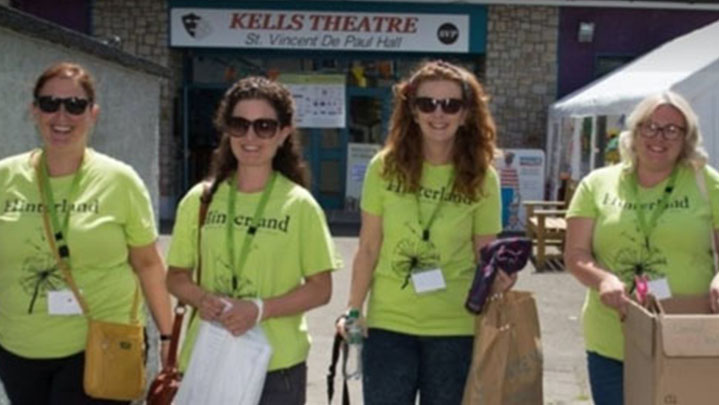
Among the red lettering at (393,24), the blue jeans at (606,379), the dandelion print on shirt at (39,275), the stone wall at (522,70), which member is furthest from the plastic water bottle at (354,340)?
the red lettering at (393,24)

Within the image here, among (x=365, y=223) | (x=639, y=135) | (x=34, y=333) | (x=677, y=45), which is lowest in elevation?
(x=34, y=333)

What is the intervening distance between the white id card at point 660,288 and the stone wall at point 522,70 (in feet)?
46.0

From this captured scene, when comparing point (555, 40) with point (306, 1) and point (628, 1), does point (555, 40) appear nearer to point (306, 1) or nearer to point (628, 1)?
point (628, 1)

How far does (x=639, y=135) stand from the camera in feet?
11.7

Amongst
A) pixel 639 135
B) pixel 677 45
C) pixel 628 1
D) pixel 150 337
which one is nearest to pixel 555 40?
pixel 628 1

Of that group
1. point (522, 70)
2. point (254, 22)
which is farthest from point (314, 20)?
point (522, 70)

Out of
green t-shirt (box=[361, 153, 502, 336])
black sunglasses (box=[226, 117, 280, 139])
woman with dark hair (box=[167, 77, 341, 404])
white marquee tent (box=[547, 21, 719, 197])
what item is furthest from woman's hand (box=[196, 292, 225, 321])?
white marquee tent (box=[547, 21, 719, 197])

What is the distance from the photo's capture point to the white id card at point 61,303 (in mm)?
3219

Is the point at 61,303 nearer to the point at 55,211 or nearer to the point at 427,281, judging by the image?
the point at 55,211

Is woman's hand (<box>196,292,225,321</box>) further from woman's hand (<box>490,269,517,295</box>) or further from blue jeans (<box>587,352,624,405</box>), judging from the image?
blue jeans (<box>587,352,624,405</box>)

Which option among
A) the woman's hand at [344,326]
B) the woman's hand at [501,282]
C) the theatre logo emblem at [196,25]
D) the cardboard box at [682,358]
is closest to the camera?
the cardboard box at [682,358]

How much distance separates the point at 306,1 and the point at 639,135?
14.2m

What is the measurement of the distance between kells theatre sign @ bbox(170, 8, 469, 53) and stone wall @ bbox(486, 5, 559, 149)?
0.60m

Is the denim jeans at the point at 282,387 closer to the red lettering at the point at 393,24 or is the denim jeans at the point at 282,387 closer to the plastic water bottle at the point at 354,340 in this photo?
the plastic water bottle at the point at 354,340
